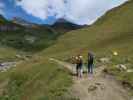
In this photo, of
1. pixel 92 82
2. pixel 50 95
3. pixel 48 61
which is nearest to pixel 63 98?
pixel 50 95

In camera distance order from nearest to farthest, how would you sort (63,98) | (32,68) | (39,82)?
(63,98)
(39,82)
(32,68)

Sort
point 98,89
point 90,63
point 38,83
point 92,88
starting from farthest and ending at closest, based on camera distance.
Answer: point 90,63
point 38,83
point 92,88
point 98,89

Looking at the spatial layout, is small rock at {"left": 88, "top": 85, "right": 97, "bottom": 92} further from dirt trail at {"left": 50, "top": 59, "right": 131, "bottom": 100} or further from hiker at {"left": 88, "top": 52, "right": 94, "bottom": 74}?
hiker at {"left": 88, "top": 52, "right": 94, "bottom": 74}

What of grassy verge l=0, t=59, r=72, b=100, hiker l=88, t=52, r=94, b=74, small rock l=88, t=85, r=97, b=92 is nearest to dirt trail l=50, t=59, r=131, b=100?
small rock l=88, t=85, r=97, b=92

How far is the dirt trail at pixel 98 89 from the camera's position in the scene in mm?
34834

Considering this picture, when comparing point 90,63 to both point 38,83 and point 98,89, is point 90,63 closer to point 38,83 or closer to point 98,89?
point 38,83

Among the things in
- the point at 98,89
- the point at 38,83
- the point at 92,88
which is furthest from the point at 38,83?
the point at 98,89

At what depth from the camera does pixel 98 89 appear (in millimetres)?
36000

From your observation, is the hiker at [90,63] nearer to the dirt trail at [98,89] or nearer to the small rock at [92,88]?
the dirt trail at [98,89]

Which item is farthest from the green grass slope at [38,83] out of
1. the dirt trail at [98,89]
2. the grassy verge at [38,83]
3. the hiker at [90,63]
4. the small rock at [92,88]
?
the hiker at [90,63]

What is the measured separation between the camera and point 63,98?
113 feet

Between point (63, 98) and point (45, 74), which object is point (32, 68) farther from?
point (63, 98)

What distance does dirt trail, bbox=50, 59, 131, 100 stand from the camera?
34.8m

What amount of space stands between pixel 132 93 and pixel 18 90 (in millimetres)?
12705
